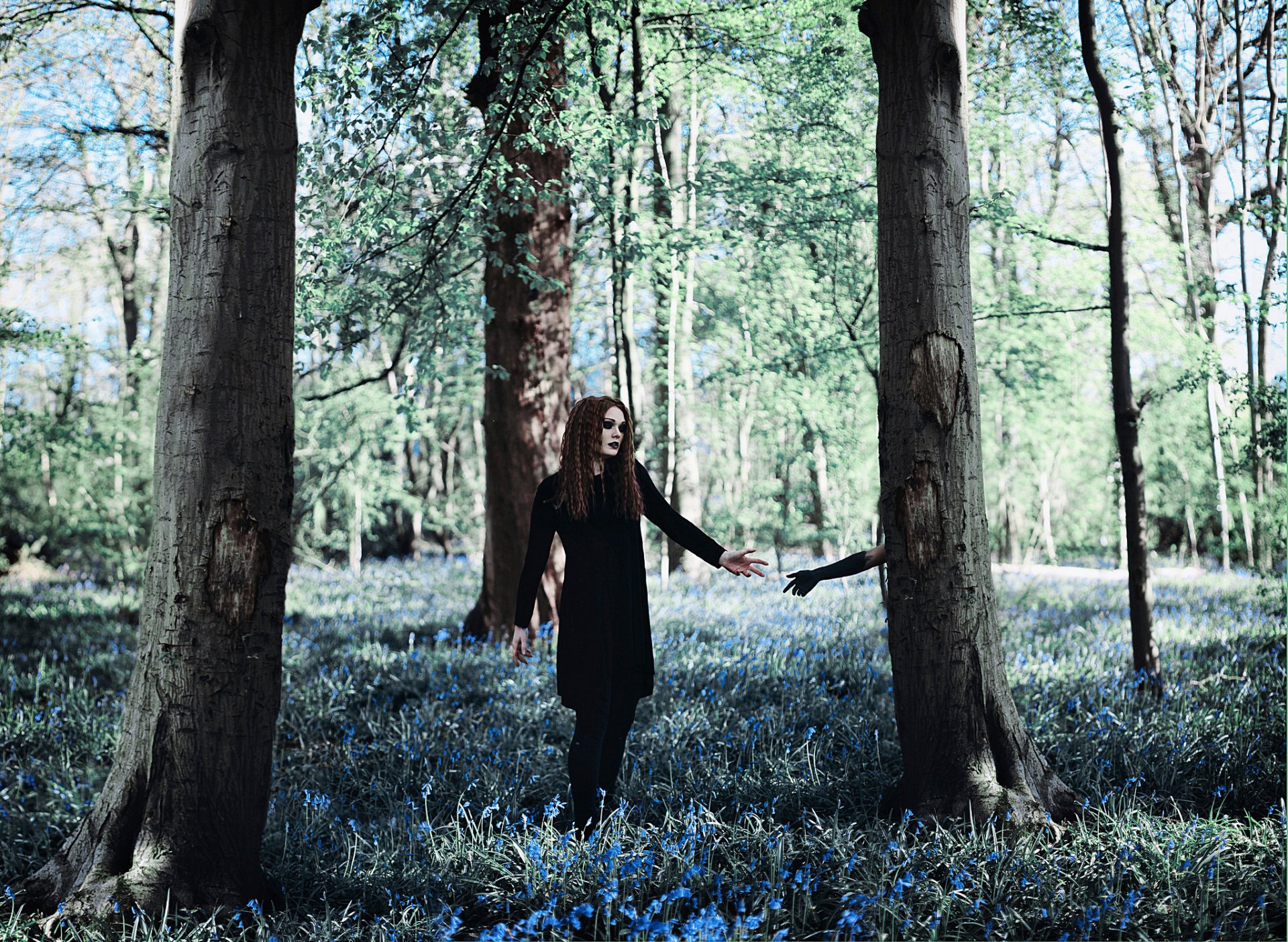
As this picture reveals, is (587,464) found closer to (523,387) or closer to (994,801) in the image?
(994,801)

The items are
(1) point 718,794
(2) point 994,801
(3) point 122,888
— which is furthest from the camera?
(1) point 718,794

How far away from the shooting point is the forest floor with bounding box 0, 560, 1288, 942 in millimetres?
2990

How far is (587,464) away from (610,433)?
17 cm

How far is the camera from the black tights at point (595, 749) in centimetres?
385

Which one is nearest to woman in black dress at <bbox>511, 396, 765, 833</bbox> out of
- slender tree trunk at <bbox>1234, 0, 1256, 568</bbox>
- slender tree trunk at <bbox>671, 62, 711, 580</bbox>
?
slender tree trunk at <bbox>1234, 0, 1256, 568</bbox>

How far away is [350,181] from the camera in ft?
19.0

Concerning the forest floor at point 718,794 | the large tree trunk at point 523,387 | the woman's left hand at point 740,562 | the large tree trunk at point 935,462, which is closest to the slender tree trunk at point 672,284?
the large tree trunk at point 523,387

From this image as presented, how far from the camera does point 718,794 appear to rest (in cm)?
425

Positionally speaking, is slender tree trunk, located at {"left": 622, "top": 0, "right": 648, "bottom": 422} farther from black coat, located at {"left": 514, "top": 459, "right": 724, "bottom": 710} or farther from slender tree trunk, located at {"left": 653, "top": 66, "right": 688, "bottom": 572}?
black coat, located at {"left": 514, "top": 459, "right": 724, "bottom": 710}

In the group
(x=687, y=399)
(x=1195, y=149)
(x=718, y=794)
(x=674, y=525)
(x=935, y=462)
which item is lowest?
(x=718, y=794)

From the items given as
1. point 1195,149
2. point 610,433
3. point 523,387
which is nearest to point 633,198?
point 523,387

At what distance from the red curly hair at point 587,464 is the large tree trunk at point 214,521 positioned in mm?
1128

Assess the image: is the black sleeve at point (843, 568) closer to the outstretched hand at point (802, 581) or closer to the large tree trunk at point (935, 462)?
the outstretched hand at point (802, 581)

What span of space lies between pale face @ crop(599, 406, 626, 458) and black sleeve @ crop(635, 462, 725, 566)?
7.6 inches
